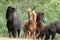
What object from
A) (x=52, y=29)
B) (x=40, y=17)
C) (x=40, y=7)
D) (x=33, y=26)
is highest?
(x=40, y=17)

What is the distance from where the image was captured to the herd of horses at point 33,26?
17156 millimetres

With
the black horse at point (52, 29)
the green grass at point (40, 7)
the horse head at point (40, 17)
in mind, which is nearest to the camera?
the black horse at point (52, 29)

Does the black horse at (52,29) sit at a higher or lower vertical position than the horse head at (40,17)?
lower

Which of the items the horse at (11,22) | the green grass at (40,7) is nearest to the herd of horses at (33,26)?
the horse at (11,22)

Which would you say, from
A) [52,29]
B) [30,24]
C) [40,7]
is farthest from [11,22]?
[40,7]

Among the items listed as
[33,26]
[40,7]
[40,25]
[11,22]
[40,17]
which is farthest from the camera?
[40,7]

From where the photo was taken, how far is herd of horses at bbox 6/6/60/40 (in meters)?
17.2

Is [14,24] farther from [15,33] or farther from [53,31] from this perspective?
[53,31]

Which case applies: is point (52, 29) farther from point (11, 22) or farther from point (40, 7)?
point (40, 7)

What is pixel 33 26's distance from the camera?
1734 cm

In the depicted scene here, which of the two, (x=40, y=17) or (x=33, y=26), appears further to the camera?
(x=40, y=17)

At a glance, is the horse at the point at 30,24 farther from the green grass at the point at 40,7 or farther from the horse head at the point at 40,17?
the green grass at the point at 40,7

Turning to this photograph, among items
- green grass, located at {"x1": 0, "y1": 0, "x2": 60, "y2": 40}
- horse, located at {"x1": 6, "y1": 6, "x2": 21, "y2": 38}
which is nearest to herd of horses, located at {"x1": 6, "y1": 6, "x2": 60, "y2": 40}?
horse, located at {"x1": 6, "y1": 6, "x2": 21, "y2": 38}

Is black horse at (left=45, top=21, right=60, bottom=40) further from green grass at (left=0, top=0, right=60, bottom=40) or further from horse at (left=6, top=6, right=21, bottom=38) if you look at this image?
green grass at (left=0, top=0, right=60, bottom=40)
